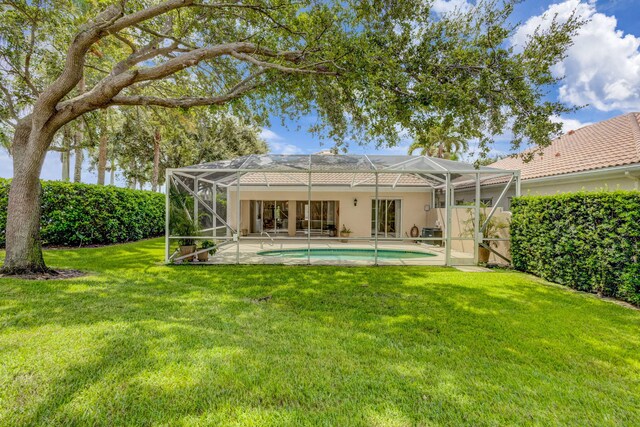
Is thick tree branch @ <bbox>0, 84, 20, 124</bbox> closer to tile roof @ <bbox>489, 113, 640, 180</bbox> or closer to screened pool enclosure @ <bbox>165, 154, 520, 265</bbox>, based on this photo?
screened pool enclosure @ <bbox>165, 154, 520, 265</bbox>

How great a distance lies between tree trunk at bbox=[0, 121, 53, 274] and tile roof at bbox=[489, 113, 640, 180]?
1301 cm

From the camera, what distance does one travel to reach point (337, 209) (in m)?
18.2

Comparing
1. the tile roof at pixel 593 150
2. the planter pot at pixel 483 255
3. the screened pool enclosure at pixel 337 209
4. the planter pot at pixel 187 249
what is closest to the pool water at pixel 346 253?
the screened pool enclosure at pixel 337 209

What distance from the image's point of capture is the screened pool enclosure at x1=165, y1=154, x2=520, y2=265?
10.0 metres

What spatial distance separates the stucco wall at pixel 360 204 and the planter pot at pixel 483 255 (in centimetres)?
715

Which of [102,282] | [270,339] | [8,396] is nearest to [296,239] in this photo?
[102,282]

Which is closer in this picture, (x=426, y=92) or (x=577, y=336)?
(x=577, y=336)

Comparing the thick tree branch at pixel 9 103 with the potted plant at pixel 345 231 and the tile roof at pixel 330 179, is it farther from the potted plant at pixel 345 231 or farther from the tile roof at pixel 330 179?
the potted plant at pixel 345 231

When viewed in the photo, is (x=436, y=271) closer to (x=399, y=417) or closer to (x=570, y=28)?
(x=570, y=28)

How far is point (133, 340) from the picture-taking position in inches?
150

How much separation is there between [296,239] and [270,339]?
13.1m

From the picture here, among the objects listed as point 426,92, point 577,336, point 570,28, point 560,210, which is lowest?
point 577,336

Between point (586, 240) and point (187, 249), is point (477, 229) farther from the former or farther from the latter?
point (187, 249)

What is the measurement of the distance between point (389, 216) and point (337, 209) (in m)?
3.13
